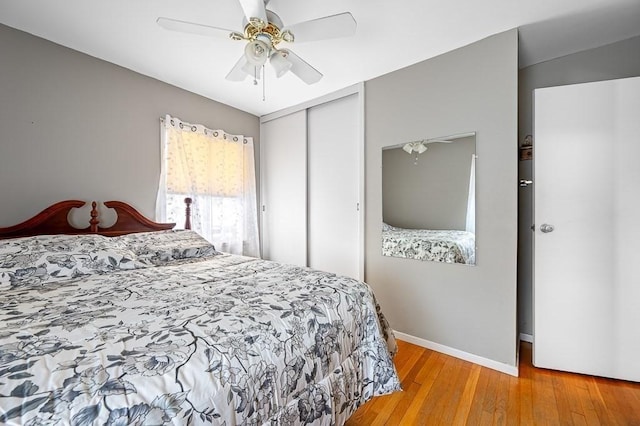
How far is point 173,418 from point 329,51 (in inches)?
93.6

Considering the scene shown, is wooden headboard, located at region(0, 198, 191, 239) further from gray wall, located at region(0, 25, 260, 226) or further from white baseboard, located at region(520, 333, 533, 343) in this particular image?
white baseboard, located at region(520, 333, 533, 343)

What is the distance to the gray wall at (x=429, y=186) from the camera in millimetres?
2119

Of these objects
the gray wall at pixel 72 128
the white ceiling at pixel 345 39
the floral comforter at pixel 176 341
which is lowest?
the floral comforter at pixel 176 341

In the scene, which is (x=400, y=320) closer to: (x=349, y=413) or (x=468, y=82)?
(x=349, y=413)

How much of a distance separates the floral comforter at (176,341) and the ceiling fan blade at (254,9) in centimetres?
141

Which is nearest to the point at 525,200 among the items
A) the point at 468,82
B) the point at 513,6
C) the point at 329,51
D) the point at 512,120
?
the point at 512,120

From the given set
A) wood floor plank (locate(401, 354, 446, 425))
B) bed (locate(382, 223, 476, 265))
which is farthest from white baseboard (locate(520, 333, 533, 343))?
bed (locate(382, 223, 476, 265))

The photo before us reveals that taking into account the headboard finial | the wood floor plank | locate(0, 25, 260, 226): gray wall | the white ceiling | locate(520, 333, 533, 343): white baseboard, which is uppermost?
the white ceiling

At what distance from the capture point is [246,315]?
103 centimetres

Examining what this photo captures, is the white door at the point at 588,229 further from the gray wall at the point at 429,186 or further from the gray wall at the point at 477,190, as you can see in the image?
the gray wall at the point at 429,186

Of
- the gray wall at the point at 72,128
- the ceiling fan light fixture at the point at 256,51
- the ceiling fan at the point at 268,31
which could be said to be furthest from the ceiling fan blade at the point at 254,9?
the gray wall at the point at 72,128

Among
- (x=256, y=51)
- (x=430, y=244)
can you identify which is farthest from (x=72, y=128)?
(x=430, y=244)

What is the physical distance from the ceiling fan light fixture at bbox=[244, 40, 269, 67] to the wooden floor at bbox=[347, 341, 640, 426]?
2.13 m

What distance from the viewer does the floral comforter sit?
63cm
